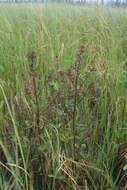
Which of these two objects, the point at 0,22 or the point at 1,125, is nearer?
the point at 1,125

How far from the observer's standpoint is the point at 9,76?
145 cm

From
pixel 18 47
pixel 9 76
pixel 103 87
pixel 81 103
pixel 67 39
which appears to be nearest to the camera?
pixel 81 103

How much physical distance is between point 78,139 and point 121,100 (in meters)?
0.36

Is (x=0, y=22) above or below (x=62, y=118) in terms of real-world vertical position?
above

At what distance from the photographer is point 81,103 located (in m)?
1.18

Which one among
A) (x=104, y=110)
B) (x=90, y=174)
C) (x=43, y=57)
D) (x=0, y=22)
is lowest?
(x=90, y=174)

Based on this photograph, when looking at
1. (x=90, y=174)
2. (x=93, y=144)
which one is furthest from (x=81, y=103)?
(x=90, y=174)

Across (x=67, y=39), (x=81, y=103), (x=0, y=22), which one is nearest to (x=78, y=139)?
(x=81, y=103)

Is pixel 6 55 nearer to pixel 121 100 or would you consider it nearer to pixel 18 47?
pixel 18 47

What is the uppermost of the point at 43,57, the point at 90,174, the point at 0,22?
the point at 0,22

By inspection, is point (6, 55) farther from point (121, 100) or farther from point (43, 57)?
point (121, 100)

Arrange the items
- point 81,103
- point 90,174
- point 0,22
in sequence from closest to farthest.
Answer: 1. point 90,174
2. point 81,103
3. point 0,22

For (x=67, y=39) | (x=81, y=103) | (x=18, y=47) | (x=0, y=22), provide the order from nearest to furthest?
(x=81, y=103), (x=18, y=47), (x=67, y=39), (x=0, y=22)

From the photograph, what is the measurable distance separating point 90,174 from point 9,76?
30.4 inches
